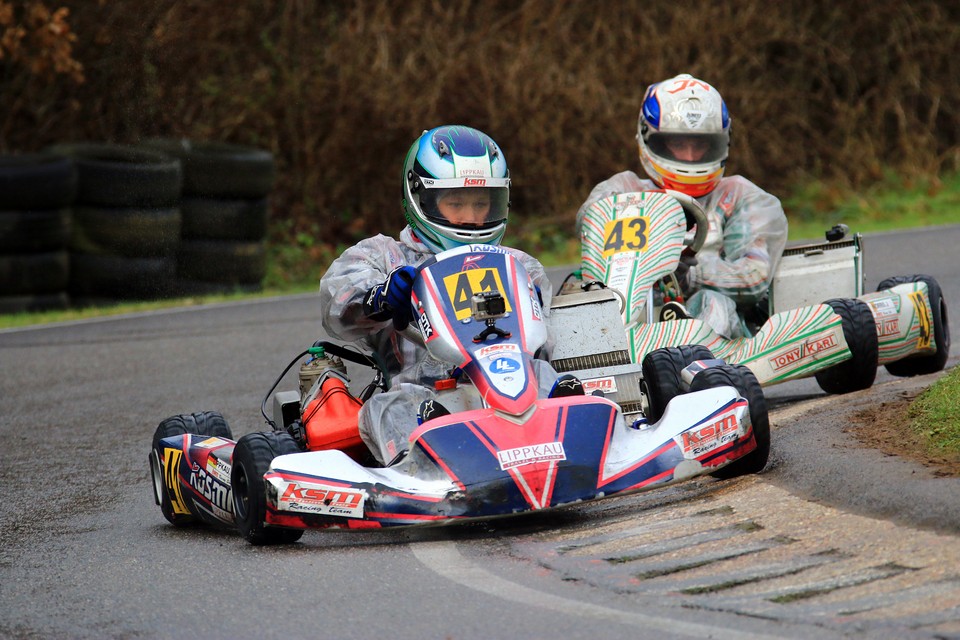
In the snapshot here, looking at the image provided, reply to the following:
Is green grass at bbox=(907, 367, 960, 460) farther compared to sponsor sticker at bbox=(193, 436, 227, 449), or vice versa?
sponsor sticker at bbox=(193, 436, 227, 449)

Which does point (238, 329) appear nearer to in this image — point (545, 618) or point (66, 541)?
point (66, 541)

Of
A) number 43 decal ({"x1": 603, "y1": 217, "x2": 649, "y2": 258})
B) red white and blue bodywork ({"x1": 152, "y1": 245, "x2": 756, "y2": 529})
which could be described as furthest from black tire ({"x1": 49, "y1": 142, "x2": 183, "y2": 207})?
red white and blue bodywork ({"x1": 152, "y1": 245, "x2": 756, "y2": 529})

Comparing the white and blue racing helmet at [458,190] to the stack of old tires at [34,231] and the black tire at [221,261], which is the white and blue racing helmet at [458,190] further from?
the black tire at [221,261]

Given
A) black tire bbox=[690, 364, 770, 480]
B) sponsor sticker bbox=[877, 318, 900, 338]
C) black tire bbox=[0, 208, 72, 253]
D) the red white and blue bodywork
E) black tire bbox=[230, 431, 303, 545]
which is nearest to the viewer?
the red white and blue bodywork

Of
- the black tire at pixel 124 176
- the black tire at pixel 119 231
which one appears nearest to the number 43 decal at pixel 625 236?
the black tire at pixel 119 231

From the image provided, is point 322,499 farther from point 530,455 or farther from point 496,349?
point 496,349

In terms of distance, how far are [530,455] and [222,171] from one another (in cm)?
1022

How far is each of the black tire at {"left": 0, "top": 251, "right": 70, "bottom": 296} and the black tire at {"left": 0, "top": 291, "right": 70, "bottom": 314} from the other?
0.14ft

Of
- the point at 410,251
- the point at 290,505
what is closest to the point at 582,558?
the point at 290,505

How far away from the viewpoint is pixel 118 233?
533 inches

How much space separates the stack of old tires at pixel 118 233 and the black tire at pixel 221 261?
28cm

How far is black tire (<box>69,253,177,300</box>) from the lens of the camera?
13602 millimetres

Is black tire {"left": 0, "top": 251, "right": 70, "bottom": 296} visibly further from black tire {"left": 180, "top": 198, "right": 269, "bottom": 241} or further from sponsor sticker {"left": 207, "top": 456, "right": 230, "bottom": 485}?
sponsor sticker {"left": 207, "top": 456, "right": 230, "bottom": 485}

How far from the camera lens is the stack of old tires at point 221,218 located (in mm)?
14227
